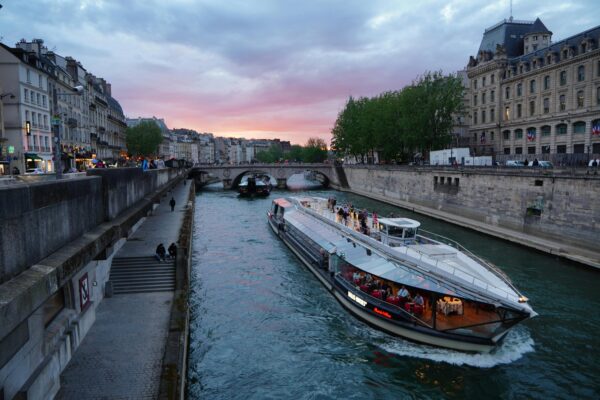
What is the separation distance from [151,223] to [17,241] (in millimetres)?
25430

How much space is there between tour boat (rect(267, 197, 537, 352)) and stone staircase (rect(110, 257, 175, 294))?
742cm

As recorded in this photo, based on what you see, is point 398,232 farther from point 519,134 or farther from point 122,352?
point 519,134

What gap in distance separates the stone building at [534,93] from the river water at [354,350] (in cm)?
2319

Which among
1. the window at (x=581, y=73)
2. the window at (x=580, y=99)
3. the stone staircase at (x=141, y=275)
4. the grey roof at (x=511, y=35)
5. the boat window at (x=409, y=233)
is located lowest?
the stone staircase at (x=141, y=275)

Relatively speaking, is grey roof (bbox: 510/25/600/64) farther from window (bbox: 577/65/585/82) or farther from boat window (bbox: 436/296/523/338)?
boat window (bbox: 436/296/523/338)

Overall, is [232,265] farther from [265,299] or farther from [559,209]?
[559,209]

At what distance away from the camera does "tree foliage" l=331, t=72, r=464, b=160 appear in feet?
190

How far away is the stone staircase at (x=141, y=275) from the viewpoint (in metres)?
18.2

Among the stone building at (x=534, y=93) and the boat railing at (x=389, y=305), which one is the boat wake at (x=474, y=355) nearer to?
the boat railing at (x=389, y=305)

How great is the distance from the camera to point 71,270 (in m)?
8.48

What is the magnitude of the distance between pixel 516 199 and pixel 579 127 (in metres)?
18.7

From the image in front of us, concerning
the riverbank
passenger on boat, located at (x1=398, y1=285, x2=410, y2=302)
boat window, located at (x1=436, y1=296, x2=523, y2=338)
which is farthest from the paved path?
the riverbank

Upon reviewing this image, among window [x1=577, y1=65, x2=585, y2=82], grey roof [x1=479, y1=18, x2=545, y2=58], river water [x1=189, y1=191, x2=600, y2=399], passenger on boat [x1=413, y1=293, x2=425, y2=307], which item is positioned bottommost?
river water [x1=189, y1=191, x2=600, y2=399]

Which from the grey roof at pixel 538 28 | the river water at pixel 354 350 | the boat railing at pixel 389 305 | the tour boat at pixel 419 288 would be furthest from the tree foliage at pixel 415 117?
the boat railing at pixel 389 305
